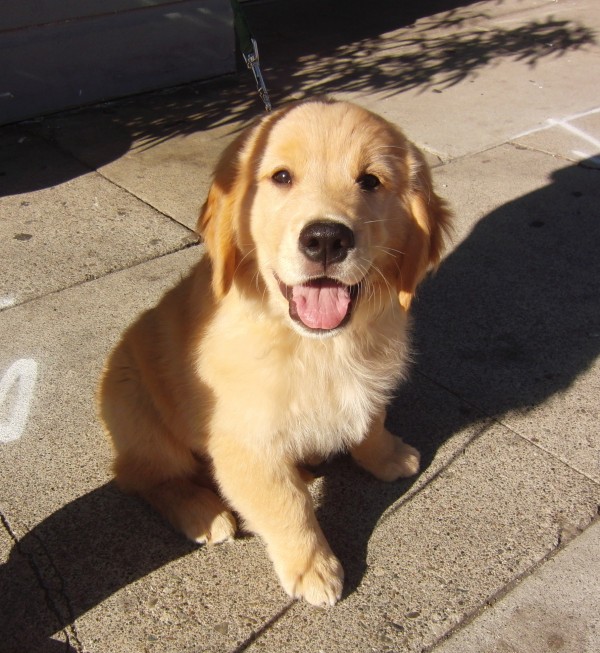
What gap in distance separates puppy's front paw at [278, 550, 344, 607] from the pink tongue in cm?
87

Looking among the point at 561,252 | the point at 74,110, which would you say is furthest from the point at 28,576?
the point at 74,110

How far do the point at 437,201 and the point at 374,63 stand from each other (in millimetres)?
6596

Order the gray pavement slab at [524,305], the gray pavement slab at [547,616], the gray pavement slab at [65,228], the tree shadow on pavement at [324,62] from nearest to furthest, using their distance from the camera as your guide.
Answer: the gray pavement slab at [547,616]
the gray pavement slab at [524,305]
the gray pavement slab at [65,228]
the tree shadow on pavement at [324,62]

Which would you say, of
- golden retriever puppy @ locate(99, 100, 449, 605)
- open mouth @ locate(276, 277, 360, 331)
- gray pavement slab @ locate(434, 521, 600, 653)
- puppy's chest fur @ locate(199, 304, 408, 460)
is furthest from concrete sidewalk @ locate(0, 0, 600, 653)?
open mouth @ locate(276, 277, 360, 331)

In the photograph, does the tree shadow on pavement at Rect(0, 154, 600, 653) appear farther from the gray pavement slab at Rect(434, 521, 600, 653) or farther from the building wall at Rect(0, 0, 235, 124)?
the building wall at Rect(0, 0, 235, 124)

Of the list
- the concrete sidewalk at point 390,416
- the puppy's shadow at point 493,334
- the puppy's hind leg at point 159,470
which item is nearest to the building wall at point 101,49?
the concrete sidewalk at point 390,416

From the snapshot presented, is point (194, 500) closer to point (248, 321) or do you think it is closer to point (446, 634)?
point (248, 321)

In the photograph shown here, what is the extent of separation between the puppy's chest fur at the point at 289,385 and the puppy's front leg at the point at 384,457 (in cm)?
37

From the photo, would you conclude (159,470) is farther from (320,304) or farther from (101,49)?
(101,49)

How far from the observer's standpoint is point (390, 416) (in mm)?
3629

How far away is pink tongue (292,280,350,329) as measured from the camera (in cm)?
257

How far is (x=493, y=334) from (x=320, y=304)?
6.14 ft

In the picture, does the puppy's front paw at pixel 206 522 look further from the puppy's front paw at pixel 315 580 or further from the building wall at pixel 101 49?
the building wall at pixel 101 49

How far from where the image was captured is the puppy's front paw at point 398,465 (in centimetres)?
319
